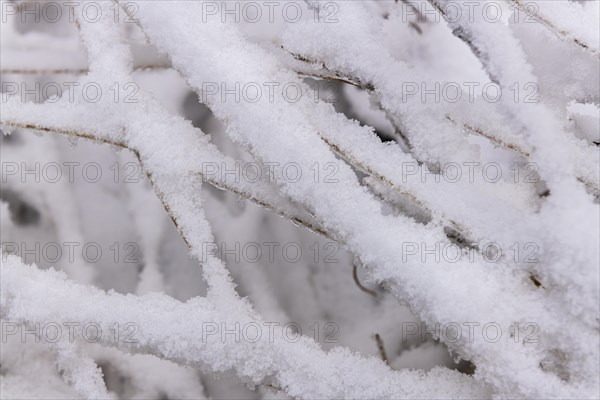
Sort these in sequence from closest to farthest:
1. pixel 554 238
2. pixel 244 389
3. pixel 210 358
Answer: pixel 554 238 < pixel 210 358 < pixel 244 389

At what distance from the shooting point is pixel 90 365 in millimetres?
754

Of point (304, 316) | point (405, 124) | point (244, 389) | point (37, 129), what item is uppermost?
point (405, 124)

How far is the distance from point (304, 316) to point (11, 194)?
49 centimetres

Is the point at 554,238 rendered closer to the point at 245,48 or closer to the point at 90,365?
the point at 245,48

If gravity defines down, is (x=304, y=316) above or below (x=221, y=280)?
below

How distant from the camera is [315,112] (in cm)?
65

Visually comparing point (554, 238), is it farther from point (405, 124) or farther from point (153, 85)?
point (153, 85)

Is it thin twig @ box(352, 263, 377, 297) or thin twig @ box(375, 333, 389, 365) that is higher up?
thin twig @ box(352, 263, 377, 297)

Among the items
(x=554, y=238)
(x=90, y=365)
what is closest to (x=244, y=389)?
(x=90, y=365)

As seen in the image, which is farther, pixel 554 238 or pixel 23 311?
pixel 23 311

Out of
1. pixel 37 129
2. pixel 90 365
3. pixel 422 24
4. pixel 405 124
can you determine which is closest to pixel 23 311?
pixel 90 365

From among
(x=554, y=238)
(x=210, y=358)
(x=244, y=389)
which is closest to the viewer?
(x=554, y=238)

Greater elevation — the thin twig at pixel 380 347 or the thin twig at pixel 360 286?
the thin twig at pixel 360 286

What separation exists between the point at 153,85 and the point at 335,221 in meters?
0.50
